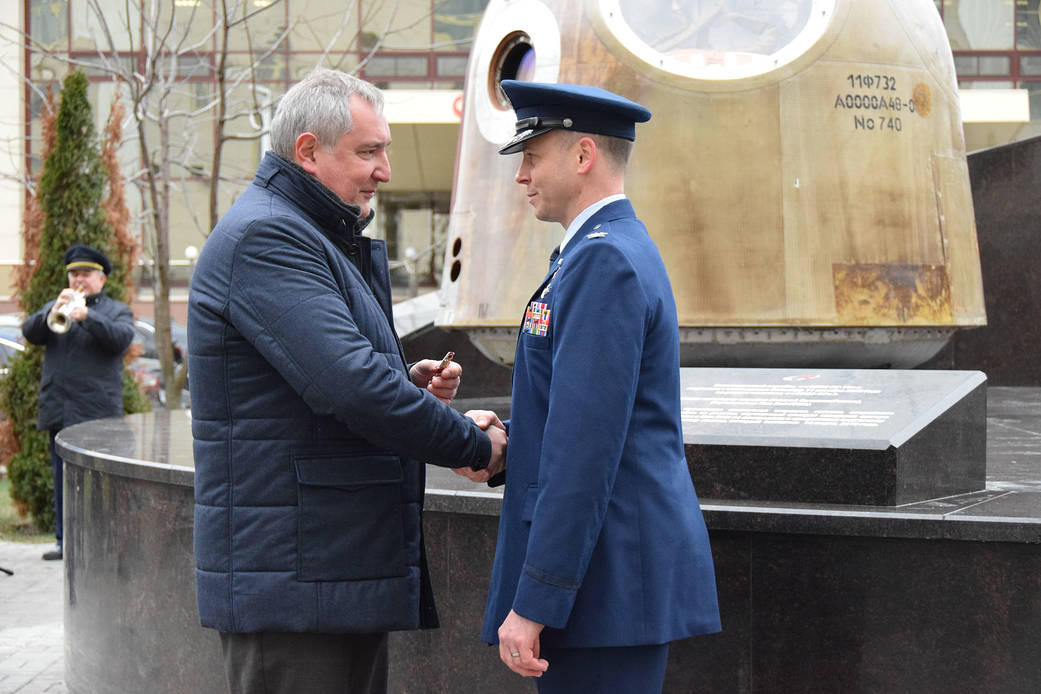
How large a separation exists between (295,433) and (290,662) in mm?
492

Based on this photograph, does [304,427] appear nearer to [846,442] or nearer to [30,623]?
[846,442]

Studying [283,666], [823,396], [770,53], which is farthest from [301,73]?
[283,666]

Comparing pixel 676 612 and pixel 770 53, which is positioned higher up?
pixel 770 53

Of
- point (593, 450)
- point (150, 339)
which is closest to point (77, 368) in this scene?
point (593, 450)

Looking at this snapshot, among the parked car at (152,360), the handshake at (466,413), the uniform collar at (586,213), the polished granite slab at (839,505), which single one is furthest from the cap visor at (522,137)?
the parked car at (152,360)

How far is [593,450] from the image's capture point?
2.37 meters

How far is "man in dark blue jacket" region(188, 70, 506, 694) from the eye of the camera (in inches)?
99.9

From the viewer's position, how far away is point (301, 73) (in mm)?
21531

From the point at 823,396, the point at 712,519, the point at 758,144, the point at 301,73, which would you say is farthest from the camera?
the point at 301,73

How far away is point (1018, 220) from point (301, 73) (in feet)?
48.5

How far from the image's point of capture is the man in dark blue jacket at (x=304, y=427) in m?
2.54

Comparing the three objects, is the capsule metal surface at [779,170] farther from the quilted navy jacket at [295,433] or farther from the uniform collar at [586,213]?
the quilted navy jacket at [295,433]

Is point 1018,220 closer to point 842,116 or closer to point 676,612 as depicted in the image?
point 842,116

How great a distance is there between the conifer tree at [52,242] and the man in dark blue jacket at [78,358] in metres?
1.45
